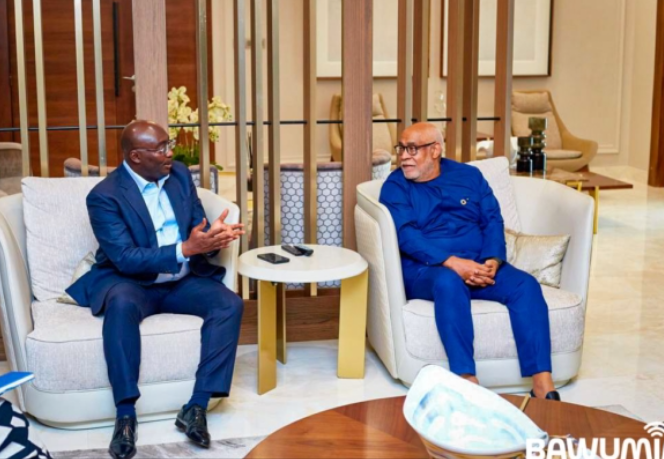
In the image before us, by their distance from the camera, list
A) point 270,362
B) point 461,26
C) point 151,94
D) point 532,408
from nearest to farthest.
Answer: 1. point 532,408
2. point 270,362
3. point 151,94
4. point 461,26

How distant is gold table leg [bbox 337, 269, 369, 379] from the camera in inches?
158

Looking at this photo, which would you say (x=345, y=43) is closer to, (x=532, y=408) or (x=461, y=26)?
(x=461, y=26)

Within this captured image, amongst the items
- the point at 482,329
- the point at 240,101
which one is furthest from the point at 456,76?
the point at 482,329

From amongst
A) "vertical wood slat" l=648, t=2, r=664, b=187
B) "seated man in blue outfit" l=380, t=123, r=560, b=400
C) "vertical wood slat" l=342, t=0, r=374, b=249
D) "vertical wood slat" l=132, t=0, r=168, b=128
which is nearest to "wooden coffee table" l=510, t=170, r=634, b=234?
"vertical wood slat" l=648, t=2, r=664, b=187

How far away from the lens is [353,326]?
4043 mm

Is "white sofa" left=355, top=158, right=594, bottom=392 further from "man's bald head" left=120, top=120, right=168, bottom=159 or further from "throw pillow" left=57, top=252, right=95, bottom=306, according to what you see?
"throw pillow" left=57, top=252, right=95, bottom=306

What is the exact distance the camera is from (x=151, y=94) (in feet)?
14.0

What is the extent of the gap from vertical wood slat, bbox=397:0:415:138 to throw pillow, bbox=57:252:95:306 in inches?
64.5

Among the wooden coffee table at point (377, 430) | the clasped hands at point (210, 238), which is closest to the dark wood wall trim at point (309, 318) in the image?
the clasped hands at point (210, 238)

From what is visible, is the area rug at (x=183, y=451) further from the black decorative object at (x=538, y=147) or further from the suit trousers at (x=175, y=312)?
the black decorative object at (x=538, y=147)

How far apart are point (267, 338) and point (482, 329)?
872 mm

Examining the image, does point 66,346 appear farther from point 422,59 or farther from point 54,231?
point 422,59

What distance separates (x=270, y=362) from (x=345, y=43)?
1.52 metres

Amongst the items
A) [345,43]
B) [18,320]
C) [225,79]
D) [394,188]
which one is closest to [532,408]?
[394,188]
